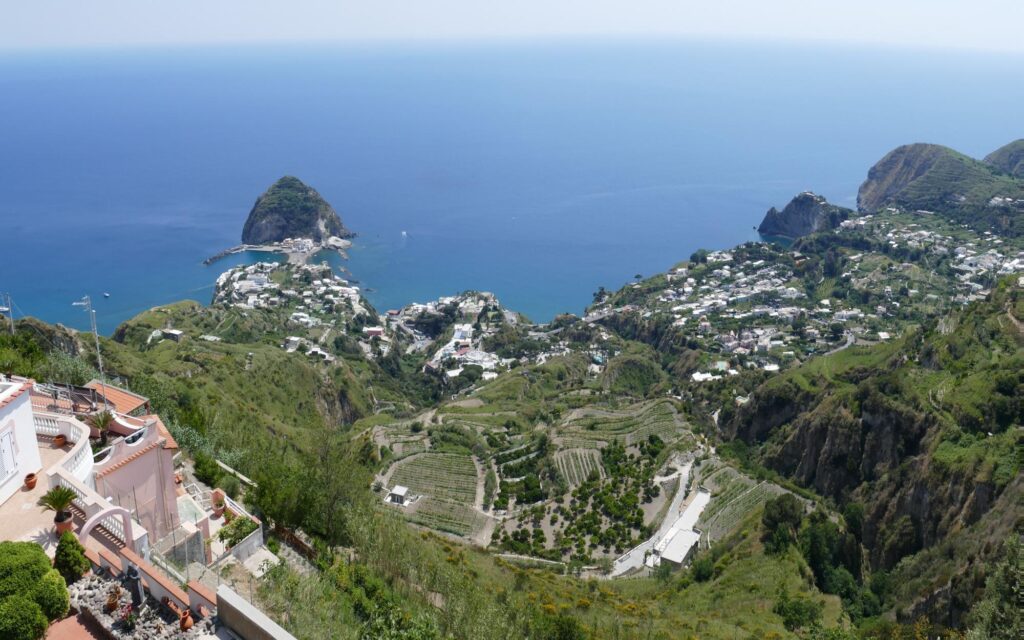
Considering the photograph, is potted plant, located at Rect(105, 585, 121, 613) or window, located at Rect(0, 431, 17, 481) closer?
potted plant, located at Rect(105, 585, 121, 613)

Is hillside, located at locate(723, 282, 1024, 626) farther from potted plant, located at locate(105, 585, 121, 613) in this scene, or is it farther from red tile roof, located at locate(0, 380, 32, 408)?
red tile roof, located at locate(0, 380, 32, 408)

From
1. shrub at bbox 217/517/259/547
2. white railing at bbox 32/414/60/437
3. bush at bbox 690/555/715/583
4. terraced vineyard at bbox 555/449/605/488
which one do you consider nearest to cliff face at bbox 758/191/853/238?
terraced vineyard at bbox 555/449/605/488

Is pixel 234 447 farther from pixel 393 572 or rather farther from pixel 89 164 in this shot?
pixel 89 164

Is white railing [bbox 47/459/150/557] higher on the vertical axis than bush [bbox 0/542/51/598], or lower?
lower

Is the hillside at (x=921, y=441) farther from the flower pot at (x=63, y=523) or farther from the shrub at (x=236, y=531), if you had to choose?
the flower pot at (x=63, y=523)

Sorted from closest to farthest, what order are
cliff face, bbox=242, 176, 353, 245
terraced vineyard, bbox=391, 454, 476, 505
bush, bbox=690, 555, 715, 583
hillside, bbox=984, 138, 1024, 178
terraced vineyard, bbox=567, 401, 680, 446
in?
bush, bbox=690, 555, 715, 583 → terraced vineyard, bbox=391, 454, 476, 505 → terraced vineyard, bbox=567, 401, 680, 446 → cliff face, bbox=242, 176, 353, 245 → hillside, bbox=984, 138, 1024, 178

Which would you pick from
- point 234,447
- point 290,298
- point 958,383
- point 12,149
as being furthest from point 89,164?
point 958,383
